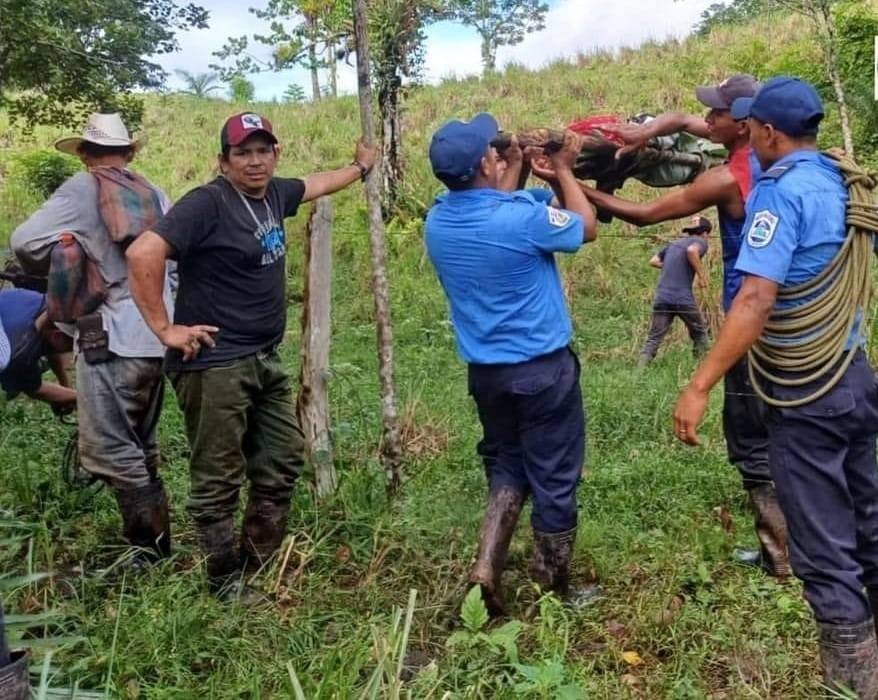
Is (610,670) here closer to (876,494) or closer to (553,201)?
(876,494)

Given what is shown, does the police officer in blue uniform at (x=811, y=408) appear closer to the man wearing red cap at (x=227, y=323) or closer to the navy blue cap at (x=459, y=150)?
the navy blue cap at (x=459, y=150)

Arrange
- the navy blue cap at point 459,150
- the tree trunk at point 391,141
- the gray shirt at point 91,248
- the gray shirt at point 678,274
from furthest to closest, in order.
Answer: the tree trunk at point 391,141 → the gray shirt at point 678,274 → the gray shirt at point 91,248 → the navy blue cap at point 459,150

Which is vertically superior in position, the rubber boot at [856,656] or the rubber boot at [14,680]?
the rubber boot at [14,680]

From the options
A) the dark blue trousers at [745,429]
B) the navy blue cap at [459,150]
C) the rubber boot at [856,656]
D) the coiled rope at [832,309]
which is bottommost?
the rubber boot at [856,656]

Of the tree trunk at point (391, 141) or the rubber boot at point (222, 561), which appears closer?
the rubber boot at point (222, 561)

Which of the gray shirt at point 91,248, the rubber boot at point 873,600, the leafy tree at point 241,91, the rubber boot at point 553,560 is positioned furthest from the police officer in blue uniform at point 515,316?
the leafy tree at point 241,91

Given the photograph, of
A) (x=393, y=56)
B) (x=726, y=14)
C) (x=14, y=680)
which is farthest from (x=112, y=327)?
(x=726, y=14)

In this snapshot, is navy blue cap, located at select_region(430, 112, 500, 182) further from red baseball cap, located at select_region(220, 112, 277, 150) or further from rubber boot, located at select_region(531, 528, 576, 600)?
rubber boot, located at select_region(531, 528, 576, 600)

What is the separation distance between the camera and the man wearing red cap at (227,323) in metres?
3.42

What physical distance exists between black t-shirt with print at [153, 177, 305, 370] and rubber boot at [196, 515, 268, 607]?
68cm

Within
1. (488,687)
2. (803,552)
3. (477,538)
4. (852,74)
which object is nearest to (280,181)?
(477,538)

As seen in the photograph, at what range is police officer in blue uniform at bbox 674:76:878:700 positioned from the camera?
272 centimetres

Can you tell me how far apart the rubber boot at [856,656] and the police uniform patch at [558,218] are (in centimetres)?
158

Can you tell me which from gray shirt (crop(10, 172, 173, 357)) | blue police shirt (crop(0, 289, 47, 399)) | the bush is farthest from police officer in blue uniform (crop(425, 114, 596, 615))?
the bush
